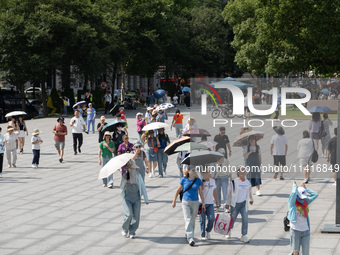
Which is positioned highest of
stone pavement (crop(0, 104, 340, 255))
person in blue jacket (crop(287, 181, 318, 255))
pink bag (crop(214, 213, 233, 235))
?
person in blue jacket (crop(287, 181, 318, 255))

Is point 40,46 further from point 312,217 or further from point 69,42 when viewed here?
point 312,217

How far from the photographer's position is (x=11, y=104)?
41312 millimetres

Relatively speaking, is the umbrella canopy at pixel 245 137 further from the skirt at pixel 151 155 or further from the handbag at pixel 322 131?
the skirt at pixel 151 155

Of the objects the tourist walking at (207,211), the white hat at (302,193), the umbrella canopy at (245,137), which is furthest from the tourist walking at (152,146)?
the white hat at (302,193)

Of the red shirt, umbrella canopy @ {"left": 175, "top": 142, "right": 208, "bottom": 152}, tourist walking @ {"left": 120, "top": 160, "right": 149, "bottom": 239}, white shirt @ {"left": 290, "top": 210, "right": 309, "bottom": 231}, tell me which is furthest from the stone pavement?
the red shirt

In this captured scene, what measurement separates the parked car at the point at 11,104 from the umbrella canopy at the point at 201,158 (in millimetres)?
30089

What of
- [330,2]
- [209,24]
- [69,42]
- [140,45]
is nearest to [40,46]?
[69,42]

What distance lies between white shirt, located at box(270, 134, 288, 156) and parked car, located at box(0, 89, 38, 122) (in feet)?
91.5

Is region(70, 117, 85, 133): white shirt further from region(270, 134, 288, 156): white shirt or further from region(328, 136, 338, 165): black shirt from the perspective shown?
region(328, 136, 338, 165): black shirt

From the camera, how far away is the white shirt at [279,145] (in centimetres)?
1533

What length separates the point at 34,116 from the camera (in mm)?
43344

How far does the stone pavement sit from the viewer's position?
10.5m

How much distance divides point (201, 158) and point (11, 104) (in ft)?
105

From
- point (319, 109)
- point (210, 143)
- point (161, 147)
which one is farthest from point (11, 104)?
point (319, 109)
